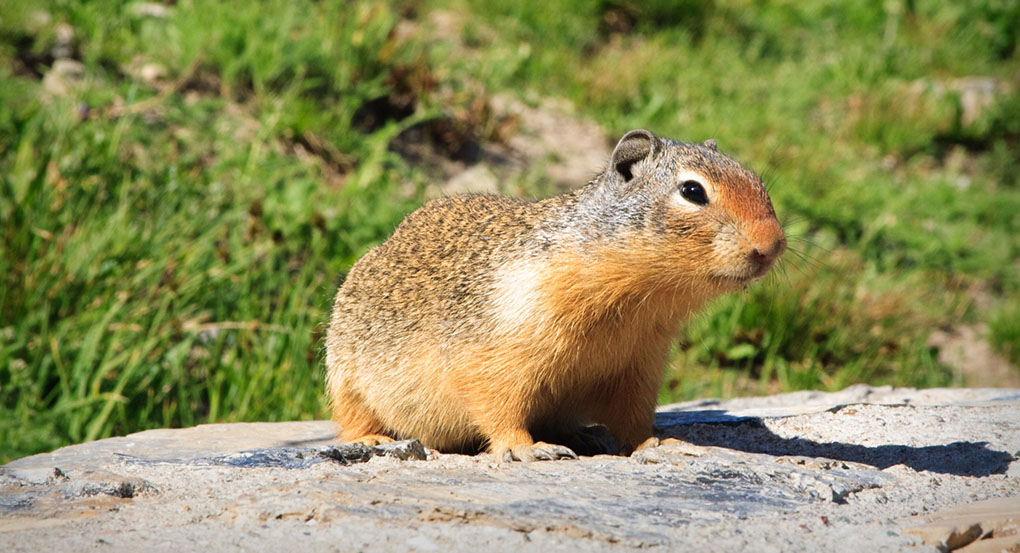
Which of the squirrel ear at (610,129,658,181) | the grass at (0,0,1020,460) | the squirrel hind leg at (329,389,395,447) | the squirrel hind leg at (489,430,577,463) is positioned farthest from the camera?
the grass at (0,0,1020,460)

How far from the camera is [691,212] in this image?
3.82 m

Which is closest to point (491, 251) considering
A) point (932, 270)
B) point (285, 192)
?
point (285, 192)

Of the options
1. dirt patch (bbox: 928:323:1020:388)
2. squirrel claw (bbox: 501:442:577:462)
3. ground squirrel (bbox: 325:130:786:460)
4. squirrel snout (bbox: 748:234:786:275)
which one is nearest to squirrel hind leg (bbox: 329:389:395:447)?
ground squirrel (bbox: 325:130:786:460)

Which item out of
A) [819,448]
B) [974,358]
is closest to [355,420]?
[819,448]

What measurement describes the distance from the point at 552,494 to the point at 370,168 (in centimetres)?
513

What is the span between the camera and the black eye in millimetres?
3848

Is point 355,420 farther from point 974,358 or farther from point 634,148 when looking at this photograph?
point 974,358

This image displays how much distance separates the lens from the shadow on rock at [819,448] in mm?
3963

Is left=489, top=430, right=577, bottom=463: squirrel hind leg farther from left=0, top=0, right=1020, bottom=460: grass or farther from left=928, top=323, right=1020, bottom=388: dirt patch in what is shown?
left=928, top=323, right=1020, bottom=388: dirt patch

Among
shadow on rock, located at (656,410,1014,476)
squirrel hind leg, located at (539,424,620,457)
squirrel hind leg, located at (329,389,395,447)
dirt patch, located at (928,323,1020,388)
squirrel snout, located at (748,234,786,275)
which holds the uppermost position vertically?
squirrel snout, located at (748,234,786,275)

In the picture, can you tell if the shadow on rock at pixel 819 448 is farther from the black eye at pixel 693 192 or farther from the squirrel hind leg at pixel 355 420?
the squirrel hind leg at pixel 355 420

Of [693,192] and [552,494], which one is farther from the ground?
[693,192]

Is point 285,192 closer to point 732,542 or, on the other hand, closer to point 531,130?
point 531,130

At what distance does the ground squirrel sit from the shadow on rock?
1.35 feet
